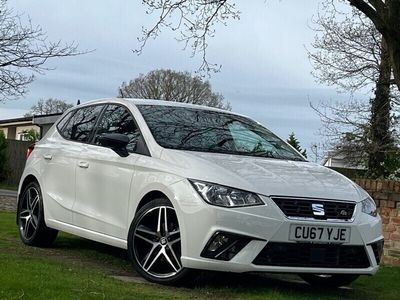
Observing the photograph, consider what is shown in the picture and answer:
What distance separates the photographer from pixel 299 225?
5227 mm

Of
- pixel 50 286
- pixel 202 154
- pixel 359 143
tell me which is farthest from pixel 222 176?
pixel 359 143

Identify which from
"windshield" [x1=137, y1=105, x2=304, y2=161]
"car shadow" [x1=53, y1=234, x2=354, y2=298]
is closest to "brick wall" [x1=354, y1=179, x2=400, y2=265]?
"car shadow" [x1=53, y1=234, x2=354, y2=298]

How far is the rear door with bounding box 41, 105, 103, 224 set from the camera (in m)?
6.98

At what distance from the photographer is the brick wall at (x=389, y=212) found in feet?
30.2

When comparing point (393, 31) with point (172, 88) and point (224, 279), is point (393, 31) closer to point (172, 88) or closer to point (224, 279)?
point (224, 279)

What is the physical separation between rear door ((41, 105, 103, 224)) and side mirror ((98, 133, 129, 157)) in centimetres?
77

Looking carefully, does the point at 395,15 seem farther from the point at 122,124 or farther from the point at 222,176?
the point at 222,176

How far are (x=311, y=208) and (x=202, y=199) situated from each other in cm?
86

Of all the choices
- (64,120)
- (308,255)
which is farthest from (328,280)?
(64,120)

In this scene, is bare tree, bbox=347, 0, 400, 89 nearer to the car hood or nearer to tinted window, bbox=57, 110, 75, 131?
the car hood

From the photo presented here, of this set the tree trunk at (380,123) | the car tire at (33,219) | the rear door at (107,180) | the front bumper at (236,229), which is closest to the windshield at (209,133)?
the rear door at (107,180)

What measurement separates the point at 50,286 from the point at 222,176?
1530mm

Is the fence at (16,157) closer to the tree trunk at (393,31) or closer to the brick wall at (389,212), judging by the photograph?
the tree trunk at (393,31)

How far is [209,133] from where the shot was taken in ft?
21.2
